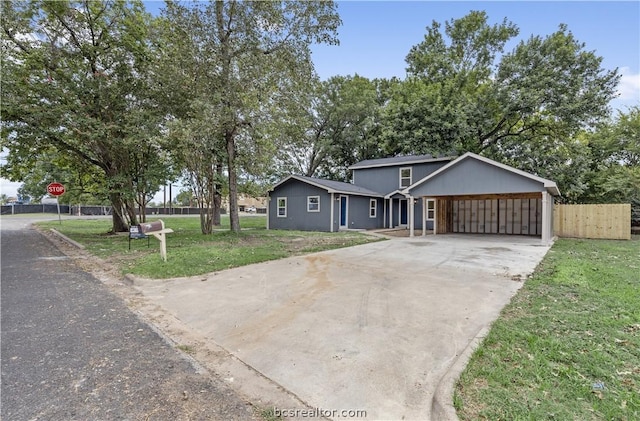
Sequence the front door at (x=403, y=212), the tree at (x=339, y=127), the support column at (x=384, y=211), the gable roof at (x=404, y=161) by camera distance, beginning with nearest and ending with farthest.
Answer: the gable roof at (x=404, y=161), the support column at (x=384, y=211), the front door at (x=403, y=212), the tree at (x=339, y=127)

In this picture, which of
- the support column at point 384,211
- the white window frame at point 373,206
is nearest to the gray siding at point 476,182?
the white window frame at point 373,206

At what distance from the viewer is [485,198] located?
17.3m

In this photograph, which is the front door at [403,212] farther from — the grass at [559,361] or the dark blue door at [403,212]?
the grass at [559,361]

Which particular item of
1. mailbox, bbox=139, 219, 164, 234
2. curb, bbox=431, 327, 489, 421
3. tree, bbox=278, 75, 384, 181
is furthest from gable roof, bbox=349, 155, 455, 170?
curb, bbox=431, 327, 489, 421

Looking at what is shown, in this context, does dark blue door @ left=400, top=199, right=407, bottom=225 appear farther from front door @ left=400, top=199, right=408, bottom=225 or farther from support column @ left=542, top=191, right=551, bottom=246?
support column @ left=542, top=191, right=551, bottom=246

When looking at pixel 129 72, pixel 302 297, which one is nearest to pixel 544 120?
pixel 302 297

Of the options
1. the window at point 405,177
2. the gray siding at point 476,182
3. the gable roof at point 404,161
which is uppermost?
the gable roof at point 404,161

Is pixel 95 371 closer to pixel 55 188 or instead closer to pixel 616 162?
pixel 55 188

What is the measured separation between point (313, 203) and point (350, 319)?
14.8 meters

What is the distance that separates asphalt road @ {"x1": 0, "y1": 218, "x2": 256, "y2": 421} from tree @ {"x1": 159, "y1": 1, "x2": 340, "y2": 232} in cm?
857

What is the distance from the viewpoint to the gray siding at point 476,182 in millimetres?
12688

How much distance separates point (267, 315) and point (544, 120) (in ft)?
69.1

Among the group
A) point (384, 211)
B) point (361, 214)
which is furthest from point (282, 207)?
point (384, 211)

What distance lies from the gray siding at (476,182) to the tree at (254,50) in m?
7.68
